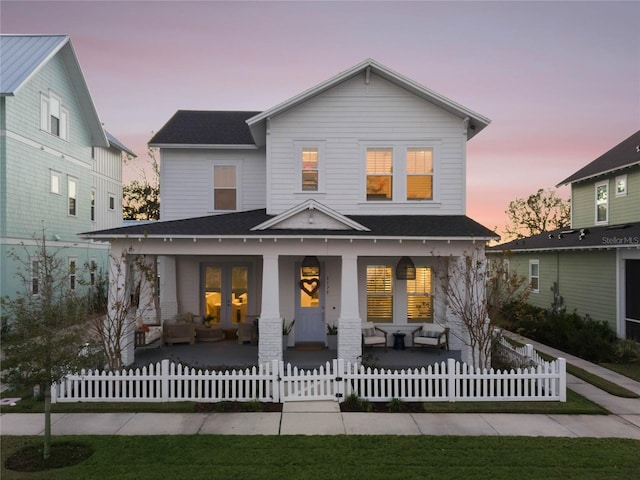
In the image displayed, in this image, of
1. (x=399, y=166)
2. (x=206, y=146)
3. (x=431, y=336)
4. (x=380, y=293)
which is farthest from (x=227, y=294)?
(x=399, y=166)

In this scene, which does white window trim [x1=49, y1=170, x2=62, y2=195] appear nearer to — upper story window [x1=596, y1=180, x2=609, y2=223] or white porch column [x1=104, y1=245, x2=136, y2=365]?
white porch column [x1=104, y1=245, x2=136, y2=365]

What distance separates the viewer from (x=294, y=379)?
9172 millimetres

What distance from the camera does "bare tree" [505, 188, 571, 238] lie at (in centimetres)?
4169

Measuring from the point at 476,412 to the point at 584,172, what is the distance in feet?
54.3

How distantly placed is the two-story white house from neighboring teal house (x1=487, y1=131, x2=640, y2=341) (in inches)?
239

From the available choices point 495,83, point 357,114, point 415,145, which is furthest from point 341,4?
point 495,83

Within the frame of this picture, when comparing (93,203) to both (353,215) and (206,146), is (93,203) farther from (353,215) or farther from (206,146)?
(353,215)

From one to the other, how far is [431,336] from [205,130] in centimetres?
1140

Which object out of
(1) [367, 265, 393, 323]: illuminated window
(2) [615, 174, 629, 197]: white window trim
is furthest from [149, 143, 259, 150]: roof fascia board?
(2) [615, 174, 629, 197]: white window trim

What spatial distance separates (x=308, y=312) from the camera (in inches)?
543

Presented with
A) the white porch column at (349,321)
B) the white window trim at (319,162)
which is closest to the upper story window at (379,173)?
the white window trim at (319,162)

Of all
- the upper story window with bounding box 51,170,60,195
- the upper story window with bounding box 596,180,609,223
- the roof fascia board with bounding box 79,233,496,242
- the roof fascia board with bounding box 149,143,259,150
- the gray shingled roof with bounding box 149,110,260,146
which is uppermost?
the gray shingled roof with bounding box 149,110,260,146

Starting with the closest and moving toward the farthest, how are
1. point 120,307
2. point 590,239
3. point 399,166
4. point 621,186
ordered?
point 120,307
point 399,166
point 590,239
point 621,186

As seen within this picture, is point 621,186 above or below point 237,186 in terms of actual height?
above
